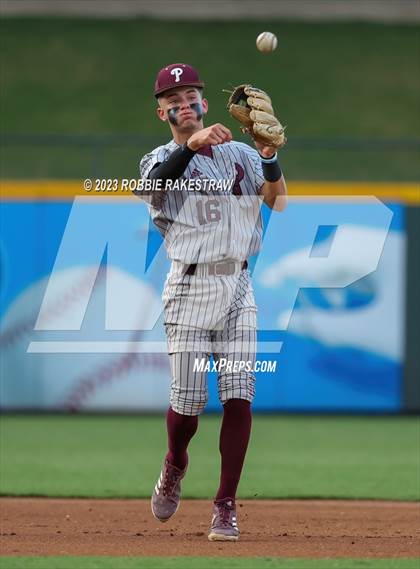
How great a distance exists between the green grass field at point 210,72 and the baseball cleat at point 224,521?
49.8 ft

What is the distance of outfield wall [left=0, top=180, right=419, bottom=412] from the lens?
40.3 feet

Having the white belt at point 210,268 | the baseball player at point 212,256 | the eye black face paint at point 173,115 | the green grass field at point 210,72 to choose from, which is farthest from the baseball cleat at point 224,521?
the green grass field at point 210,72

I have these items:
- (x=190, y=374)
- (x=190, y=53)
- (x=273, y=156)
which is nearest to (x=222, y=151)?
(x=273, y=156)

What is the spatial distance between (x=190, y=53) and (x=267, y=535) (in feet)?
66.5

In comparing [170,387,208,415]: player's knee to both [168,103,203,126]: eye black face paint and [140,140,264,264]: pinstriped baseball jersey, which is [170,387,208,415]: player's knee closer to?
[140,140,264,264]: pinstriped baseball jersey

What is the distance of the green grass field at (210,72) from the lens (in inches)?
907

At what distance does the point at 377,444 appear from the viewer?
34.1 ft

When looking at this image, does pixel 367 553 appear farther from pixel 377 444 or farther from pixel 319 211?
pixel 319 211

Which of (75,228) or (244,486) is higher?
(75,228)

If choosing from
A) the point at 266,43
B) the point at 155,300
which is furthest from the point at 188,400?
the point at 155,300

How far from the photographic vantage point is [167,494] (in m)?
5.83

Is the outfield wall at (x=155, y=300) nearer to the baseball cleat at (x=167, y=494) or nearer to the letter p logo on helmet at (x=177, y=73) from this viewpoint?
the baseball cleat at (x=167, y=494)

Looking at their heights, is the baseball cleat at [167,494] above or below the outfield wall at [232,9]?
below

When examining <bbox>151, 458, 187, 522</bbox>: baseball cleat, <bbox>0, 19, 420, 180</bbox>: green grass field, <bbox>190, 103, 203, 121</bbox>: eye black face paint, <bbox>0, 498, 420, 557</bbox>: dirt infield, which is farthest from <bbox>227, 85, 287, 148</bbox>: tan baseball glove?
<bbox>0, 19, 420, 180</bbox>: green grass field
